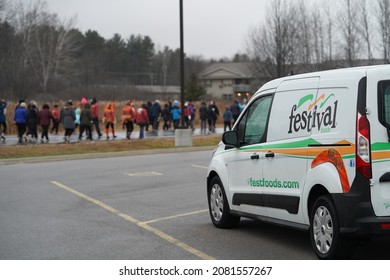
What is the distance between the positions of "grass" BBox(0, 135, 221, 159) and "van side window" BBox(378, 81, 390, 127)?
17.1m

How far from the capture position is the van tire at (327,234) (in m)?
6.32

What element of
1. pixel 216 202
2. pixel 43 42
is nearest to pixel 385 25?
pixel 216 202

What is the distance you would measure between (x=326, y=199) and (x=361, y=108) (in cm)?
100

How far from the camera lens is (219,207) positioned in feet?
29.8

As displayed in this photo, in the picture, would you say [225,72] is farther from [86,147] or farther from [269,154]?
[269,154]

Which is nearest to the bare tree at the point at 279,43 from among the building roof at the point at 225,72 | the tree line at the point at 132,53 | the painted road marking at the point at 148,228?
the tree line at the point at 132,53

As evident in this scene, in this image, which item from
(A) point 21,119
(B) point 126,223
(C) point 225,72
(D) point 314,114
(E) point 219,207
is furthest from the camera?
(C) point 225,72

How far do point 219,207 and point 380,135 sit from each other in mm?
3437

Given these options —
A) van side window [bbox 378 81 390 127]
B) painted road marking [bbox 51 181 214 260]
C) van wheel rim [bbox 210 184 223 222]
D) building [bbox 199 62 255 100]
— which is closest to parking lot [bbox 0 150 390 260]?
painted road marking [bbox 51 181 214 260]

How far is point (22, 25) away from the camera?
73.8 m

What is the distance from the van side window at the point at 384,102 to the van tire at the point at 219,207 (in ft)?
10.4
